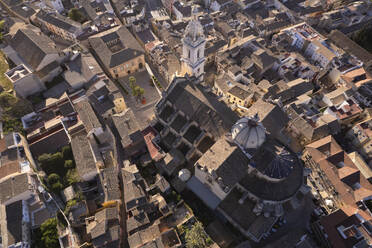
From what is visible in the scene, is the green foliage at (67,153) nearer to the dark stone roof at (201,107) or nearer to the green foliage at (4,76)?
the dark stone roof at (201,107)

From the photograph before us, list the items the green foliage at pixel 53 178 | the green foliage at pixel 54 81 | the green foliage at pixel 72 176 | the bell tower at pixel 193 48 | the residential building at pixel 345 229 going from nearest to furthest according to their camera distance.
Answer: the residential building at pixel 345 229, the green foliage at pixel 53 178, the green foliage at pixel 72 176, the bell tower at pixel 193 48, the green foliage at pixel 54 81

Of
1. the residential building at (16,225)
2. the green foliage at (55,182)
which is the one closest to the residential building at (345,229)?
the green foliage at (55,182)

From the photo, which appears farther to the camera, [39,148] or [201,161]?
[39,148]

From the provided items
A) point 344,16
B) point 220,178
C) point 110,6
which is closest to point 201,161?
point 220,178

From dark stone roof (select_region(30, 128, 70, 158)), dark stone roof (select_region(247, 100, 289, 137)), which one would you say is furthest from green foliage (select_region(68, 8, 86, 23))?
dark stone roof (select_region(247, 100, 289, 137))

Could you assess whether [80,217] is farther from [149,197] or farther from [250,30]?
[250,30]

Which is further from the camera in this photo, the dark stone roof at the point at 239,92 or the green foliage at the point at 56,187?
the dark stone roof at the point at 239,92

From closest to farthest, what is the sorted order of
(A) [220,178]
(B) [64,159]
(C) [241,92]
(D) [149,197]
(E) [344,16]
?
(A) [220,178], (D) [149,197], (B) [64,159], (C) [241,92], (E) [344,16]
